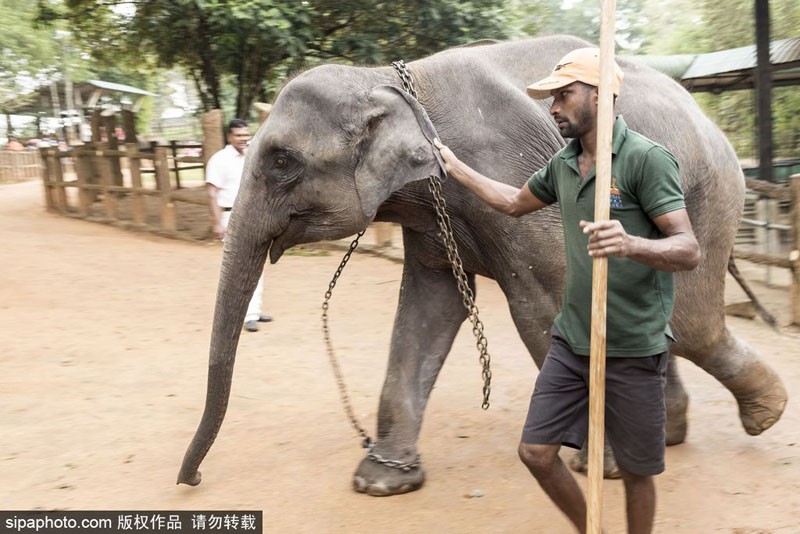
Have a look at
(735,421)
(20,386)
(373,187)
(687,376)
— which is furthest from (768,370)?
(20,386)

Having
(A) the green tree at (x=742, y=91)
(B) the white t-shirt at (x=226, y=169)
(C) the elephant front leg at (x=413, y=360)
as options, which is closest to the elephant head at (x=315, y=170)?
(C) the elephant front leg at (x=413, y=360)

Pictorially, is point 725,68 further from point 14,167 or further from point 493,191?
point 14,167

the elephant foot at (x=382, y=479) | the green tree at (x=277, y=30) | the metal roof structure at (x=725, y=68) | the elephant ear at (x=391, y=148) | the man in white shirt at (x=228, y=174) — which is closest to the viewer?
the elephant ear at (x=391, y=148)

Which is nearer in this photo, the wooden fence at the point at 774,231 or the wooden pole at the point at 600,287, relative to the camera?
the wooden pole at the point at 600,287

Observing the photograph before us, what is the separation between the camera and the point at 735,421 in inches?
182

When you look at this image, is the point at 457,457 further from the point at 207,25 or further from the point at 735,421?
the point at 207,25

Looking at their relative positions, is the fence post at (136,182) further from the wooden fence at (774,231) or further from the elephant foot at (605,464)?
the elephant foot at (605,464)

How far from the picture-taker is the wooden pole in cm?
229

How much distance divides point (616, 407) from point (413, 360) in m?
1.45

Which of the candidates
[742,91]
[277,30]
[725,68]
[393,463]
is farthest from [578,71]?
Answer: [742,91]

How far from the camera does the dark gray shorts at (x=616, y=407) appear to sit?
256 centimetres

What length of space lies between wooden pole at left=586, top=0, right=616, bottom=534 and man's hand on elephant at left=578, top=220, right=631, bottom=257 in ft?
0.22

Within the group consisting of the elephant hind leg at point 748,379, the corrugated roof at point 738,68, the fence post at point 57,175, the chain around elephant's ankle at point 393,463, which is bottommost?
the chain around elephant's ankle at point 393,463

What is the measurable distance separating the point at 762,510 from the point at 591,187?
1.87 metres
